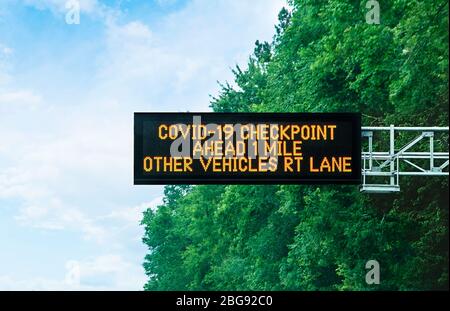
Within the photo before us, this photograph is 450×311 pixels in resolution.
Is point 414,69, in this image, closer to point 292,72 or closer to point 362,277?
point 362,277

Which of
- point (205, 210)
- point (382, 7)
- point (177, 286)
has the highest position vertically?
point (382, 7)

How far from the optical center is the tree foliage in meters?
21.5

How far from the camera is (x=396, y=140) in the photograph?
2306cm

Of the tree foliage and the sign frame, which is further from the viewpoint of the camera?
the tree foliage

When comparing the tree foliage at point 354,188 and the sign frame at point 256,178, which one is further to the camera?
the tree foliage at point 354,188

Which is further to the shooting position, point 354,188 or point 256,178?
point 354,188

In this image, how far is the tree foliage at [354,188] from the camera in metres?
21.5

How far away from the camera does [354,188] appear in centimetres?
2559
